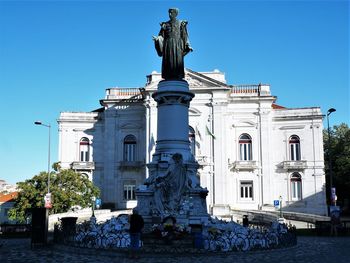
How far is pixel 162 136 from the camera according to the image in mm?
24344

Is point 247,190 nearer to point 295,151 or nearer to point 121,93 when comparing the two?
point 295,151

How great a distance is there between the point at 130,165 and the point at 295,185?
19.3 meters

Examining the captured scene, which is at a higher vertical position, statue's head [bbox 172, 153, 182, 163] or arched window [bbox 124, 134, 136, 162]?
arched window [bbox 124, 134, 136, 162]

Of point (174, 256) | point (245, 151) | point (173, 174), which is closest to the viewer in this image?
point (174, 256)

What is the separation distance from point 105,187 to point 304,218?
2354 centimetres

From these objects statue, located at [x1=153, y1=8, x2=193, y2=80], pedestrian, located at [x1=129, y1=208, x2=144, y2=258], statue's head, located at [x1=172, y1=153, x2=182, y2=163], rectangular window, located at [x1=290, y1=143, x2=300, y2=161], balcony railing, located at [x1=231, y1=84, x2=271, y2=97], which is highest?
balcony railing, located at [x1=231, y1=84, x2=271, y2=97]

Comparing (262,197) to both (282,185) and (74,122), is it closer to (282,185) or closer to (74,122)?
(282,185)

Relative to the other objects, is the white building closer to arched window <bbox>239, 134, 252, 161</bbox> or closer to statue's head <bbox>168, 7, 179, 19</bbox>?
arched window <bbox>239, 134, 252, 161</bbox>

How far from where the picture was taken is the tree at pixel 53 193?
43.6m

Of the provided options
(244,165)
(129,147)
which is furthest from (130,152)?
(244,165)

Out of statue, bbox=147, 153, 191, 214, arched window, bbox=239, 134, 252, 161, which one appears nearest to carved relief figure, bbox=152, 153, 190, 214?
statue, bbox=147, 153, 191, 214

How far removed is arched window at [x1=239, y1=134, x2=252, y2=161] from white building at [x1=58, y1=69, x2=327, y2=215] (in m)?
0.06

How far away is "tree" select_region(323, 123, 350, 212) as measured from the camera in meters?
57.5

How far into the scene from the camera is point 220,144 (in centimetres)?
5212
